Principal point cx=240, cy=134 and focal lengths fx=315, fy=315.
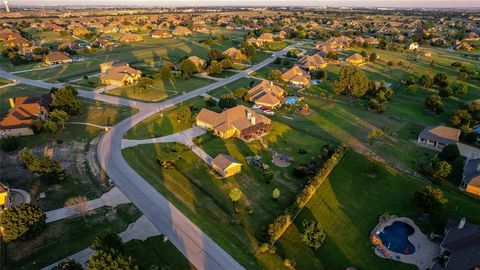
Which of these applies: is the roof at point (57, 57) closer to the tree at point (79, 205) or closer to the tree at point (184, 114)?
the tree at point (184, 114)

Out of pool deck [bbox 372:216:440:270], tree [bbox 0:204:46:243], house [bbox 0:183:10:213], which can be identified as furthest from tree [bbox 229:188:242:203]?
house [bbox 0:183:10:213]

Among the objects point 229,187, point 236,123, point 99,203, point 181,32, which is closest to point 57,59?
point 181,32

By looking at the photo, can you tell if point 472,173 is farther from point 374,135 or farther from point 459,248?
point 459,248

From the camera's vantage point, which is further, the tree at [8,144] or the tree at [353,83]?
the tree at [353,83]

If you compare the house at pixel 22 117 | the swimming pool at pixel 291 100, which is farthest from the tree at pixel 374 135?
the house at pixel 22 117

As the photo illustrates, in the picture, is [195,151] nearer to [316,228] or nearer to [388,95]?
[316,228]

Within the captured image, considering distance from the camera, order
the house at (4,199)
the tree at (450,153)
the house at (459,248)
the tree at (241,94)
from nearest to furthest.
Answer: the house at (459,248), the house at (4,199), the tree at (450,153), the tree at (241,94)
